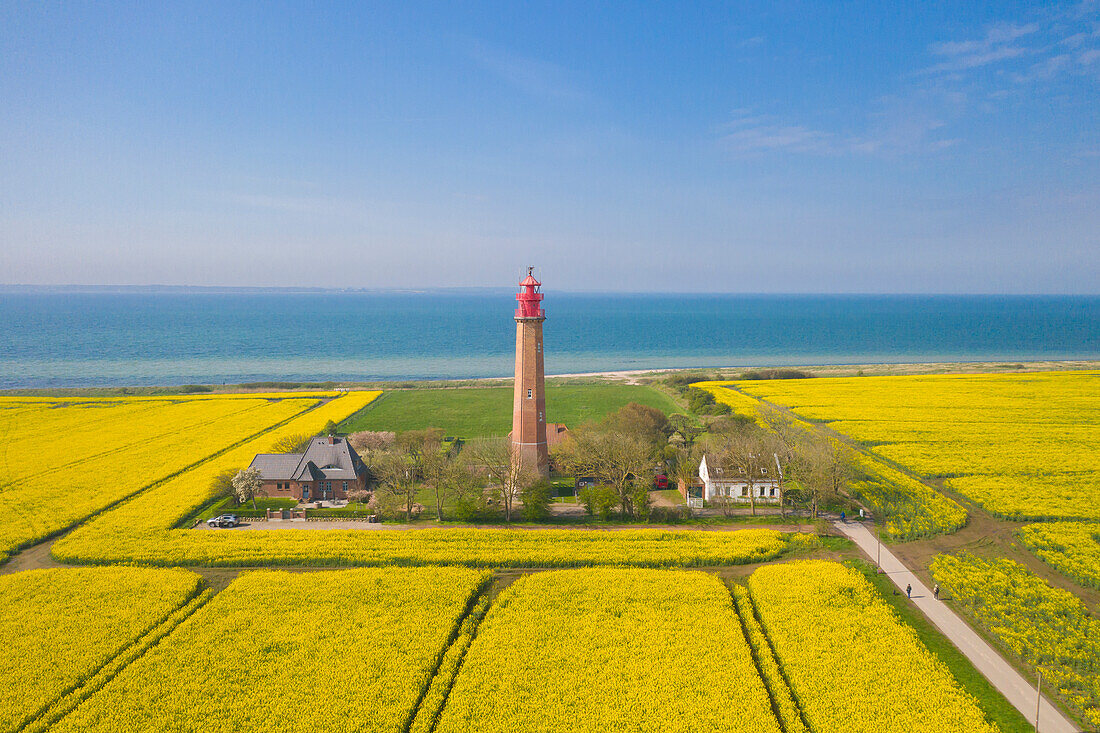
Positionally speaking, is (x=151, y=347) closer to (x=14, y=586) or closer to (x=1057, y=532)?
(x=14, y=586)

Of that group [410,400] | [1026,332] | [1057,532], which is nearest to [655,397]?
[410,400]

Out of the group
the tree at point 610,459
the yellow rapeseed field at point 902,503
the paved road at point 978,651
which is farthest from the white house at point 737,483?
the paved road at point 978,651

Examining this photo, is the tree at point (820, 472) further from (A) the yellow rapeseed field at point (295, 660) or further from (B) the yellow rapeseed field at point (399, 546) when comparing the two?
(A) the yellow rapeseed field at point (295, 660)

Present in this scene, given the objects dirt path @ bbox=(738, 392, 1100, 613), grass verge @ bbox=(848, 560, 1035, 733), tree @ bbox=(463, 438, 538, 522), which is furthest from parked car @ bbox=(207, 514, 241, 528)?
dirt path @ bbox=(738, 392, 1100, 613)

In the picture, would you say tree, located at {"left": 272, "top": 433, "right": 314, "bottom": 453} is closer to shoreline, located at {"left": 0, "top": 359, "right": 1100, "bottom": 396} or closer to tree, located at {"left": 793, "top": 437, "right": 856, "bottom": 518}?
shoreline, located at {"left": 0, "top": 359, "right": 1100, "bottom": 396}

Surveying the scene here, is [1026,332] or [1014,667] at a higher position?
[1026,332]

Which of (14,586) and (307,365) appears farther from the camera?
(307,365)

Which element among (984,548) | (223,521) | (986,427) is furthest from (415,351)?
(984,548)
